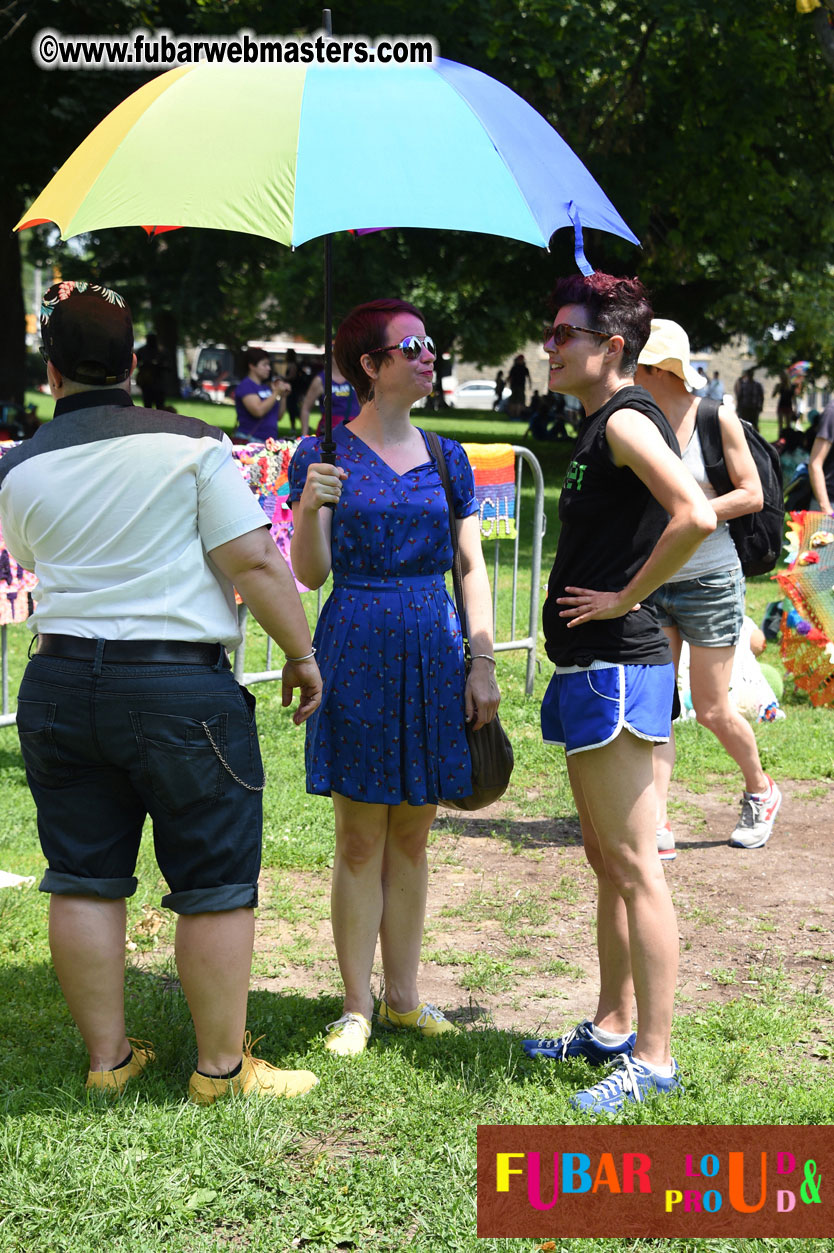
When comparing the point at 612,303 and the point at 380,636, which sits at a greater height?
the point at 612,303

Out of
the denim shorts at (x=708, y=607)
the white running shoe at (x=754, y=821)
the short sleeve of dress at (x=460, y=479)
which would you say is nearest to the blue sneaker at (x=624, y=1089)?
the short sleeve of dress at (x=460, y=479)

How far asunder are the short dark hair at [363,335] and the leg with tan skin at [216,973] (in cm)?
148

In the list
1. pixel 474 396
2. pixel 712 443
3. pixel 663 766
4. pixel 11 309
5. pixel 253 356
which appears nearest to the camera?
pixel 712 443

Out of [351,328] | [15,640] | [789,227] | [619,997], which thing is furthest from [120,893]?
[789,227]

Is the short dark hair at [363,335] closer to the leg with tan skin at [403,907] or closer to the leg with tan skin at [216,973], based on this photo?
the leg with tan skin at [403,907]

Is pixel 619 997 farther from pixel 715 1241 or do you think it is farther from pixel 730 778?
pixel 730 778

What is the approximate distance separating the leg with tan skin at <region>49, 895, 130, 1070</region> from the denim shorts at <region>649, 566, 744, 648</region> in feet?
9.06

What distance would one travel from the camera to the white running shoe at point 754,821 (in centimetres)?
551

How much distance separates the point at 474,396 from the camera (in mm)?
57688

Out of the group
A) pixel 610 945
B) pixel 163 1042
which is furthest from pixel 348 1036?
pixel 610 945

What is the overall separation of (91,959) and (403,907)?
96 centimetres

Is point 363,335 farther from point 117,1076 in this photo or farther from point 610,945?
point 117,1076

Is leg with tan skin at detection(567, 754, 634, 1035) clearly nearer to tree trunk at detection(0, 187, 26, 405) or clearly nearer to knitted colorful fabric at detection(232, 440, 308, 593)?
knitted colorful fabric at detection(232, 440, 308, 593)

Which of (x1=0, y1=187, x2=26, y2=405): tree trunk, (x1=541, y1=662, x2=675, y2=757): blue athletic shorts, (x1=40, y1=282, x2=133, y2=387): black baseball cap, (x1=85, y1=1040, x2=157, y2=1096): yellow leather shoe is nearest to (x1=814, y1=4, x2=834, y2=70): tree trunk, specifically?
(x1=541, y1=662, x2=675, y2=757): blue athletic shorts
